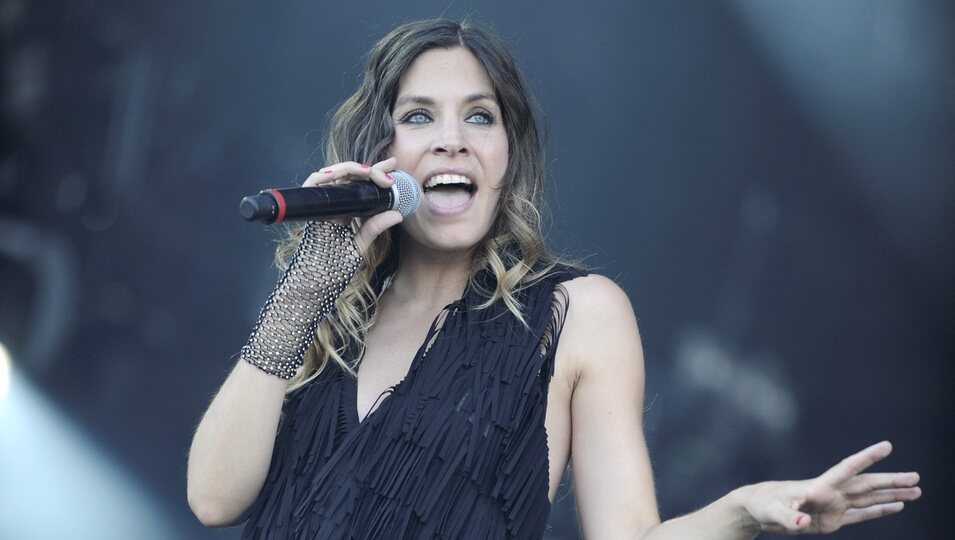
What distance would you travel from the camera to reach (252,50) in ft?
10.5

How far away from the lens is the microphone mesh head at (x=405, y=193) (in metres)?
1.68

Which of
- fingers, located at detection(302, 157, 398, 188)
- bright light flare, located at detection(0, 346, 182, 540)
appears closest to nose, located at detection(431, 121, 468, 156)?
fingers, located at detection(302, 157, 398, 188)

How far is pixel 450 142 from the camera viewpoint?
1843mm

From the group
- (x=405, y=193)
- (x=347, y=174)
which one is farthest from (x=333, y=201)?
(x=405, y=193)

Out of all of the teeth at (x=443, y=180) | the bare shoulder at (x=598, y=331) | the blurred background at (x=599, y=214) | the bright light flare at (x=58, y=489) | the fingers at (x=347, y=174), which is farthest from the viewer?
the bright light flare at (x=58, y=489)

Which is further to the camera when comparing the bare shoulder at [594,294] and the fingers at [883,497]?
the bare shoulder at [594,294]

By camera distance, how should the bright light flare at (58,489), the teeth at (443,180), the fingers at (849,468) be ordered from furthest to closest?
the bright light flare at (58,489)
the teeth at (443,180)
the fingers at (849,468)

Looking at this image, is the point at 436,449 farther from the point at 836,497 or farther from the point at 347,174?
the point at 836,497

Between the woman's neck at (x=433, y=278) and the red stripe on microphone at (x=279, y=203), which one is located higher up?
→ the woman's neck at (x=433, y=278)

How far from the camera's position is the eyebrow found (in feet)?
6.30

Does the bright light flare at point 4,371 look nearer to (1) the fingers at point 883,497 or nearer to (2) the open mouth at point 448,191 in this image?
(2) the open mouth at point 448,191

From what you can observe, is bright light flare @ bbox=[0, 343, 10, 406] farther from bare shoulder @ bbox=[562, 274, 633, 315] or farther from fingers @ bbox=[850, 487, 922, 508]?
fingers @ bbox=[850, 487, 922, 508]

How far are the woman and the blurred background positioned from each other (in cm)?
96

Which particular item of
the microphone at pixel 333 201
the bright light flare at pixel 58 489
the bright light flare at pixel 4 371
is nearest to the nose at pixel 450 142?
the microphone at pixel 333 201
